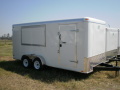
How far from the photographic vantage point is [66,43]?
21.2 ft

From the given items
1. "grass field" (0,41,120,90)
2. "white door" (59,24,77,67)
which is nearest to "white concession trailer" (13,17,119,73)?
"white door" (59,24,77,67)

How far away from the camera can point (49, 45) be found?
721 cm

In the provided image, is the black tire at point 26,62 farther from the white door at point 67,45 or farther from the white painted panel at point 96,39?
the white painted panel at point 96,39

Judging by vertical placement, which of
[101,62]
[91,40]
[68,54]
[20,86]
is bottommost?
[20,86]

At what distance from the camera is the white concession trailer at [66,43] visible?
595cm

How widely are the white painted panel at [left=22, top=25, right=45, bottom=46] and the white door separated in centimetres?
129

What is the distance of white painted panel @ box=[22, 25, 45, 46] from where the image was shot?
755 cm

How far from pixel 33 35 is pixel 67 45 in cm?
247

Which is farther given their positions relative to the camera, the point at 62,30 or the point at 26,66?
the point at 26,66

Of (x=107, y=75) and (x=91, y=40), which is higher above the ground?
(x=91, y=40)

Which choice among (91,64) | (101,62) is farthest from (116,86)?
(101,62)

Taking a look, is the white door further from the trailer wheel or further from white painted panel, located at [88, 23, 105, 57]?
the trailer wheel

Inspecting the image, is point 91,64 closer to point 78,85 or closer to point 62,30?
point 78,85

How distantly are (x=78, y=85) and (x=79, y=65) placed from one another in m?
0.91
